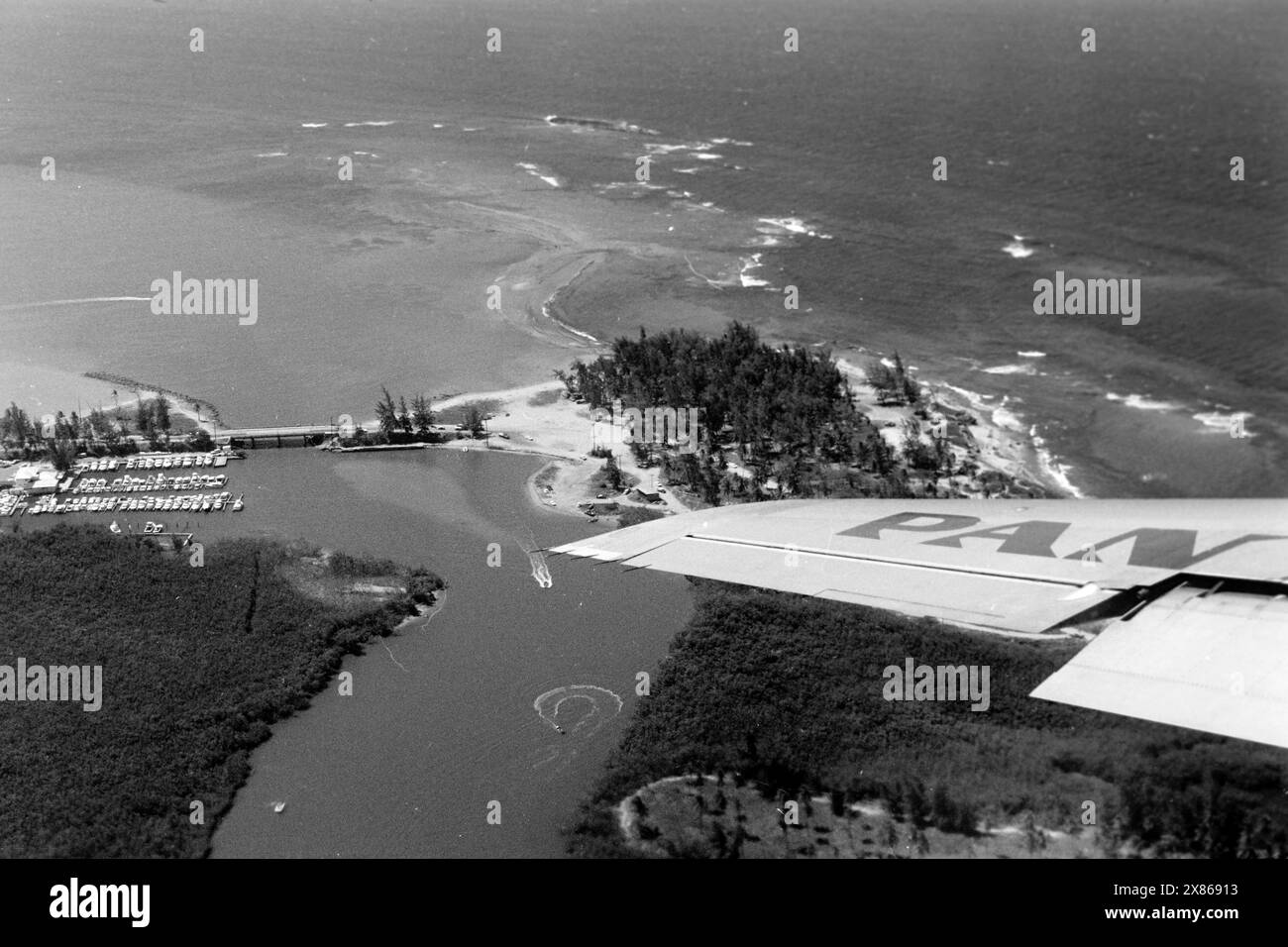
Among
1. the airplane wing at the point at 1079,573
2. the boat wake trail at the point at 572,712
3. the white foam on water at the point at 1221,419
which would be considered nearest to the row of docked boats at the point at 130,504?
the boat wake trail at the point at 572,712

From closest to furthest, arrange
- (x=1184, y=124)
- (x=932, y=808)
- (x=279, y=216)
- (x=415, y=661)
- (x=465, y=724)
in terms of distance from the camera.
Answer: (x=932, y=808) → (x=465, y=724) → (x=415, y=661) → (x=279, y=216) → (x=1184, y=124)

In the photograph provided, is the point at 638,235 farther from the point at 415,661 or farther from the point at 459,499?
the point at 415,661

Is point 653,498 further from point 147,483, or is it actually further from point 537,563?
point 147,483

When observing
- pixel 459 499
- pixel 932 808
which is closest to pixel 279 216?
pixel 459 499

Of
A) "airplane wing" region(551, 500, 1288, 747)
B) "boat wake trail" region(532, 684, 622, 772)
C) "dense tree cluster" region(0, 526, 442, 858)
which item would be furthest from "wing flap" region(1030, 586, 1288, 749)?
"dense tree cluster" region(0, 526, 442, 858)

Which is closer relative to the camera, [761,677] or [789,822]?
[789,822]

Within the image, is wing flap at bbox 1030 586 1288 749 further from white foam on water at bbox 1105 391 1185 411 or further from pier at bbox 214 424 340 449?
white foam on water at bbox 1105 391 1185 411
